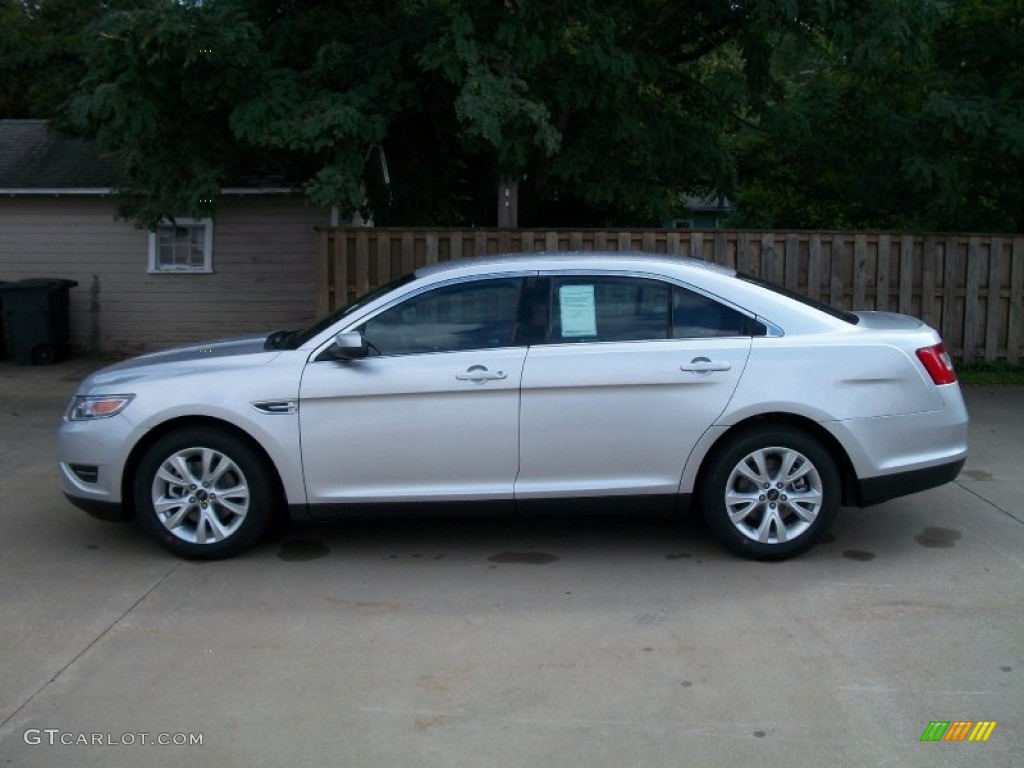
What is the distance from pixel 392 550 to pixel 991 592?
129 inches

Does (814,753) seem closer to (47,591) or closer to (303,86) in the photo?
(47,591)

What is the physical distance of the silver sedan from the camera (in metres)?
6.04

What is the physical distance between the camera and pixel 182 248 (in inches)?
586

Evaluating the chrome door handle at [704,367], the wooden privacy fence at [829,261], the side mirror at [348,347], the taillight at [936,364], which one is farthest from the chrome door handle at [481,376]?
the wooden privacy fence at [829,261]

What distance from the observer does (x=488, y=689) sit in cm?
465

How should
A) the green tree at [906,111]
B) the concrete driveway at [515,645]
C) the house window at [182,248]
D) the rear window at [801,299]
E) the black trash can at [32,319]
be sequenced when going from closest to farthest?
1. the concrete driveway at [515,645]
2. the rear window at [801,299]
3. the green tree at [906,111]
4. the black trash can at [32,319]
5. the house window at [182,248]

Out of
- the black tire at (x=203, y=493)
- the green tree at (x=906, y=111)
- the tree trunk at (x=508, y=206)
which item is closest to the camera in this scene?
the black tire at (x=203, y=493)

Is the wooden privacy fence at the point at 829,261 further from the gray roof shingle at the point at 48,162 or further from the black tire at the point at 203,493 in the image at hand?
the black tire at the point at 203,493

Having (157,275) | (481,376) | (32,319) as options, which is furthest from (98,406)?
(157,275)

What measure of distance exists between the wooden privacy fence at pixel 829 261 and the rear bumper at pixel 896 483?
6004 mm

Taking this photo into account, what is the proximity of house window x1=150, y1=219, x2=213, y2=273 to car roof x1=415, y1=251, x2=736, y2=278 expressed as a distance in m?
9.06

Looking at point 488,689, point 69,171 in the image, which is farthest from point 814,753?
point 69,171

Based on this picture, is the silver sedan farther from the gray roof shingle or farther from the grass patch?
the gray roof shingle

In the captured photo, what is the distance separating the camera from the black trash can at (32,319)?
13.8 meters
